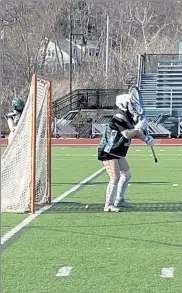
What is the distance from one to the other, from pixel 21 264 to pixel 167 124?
97.3 feet

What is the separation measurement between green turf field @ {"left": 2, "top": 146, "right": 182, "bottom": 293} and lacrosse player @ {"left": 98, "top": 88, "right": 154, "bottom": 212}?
0.50 m

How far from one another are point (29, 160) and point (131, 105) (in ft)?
5.33

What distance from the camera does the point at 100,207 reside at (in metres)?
12.0

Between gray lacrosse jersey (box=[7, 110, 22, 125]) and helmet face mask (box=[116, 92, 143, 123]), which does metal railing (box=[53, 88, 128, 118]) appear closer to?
gray lacrosse jersey (box=[7, 110, 22, 125])

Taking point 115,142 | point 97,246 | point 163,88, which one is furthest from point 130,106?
point 163,88

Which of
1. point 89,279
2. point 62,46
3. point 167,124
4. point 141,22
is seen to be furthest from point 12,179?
point 62,46

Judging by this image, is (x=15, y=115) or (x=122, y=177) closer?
(x=122, y=177)

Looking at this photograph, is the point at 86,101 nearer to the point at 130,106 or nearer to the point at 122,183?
the point at 122,183

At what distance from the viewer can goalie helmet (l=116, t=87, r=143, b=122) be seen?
36.4ft

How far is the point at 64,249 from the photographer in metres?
8.52

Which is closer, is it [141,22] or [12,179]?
[12,179]

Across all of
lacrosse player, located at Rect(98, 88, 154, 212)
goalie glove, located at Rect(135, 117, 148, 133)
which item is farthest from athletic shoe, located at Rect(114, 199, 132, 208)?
goalie glove, located at Rect(135, 117, 148, 133)

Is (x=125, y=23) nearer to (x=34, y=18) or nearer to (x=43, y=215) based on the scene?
(x=34, y=18)

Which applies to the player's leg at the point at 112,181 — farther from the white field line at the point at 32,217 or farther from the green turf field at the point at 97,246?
the white field line at the point at 32,217
